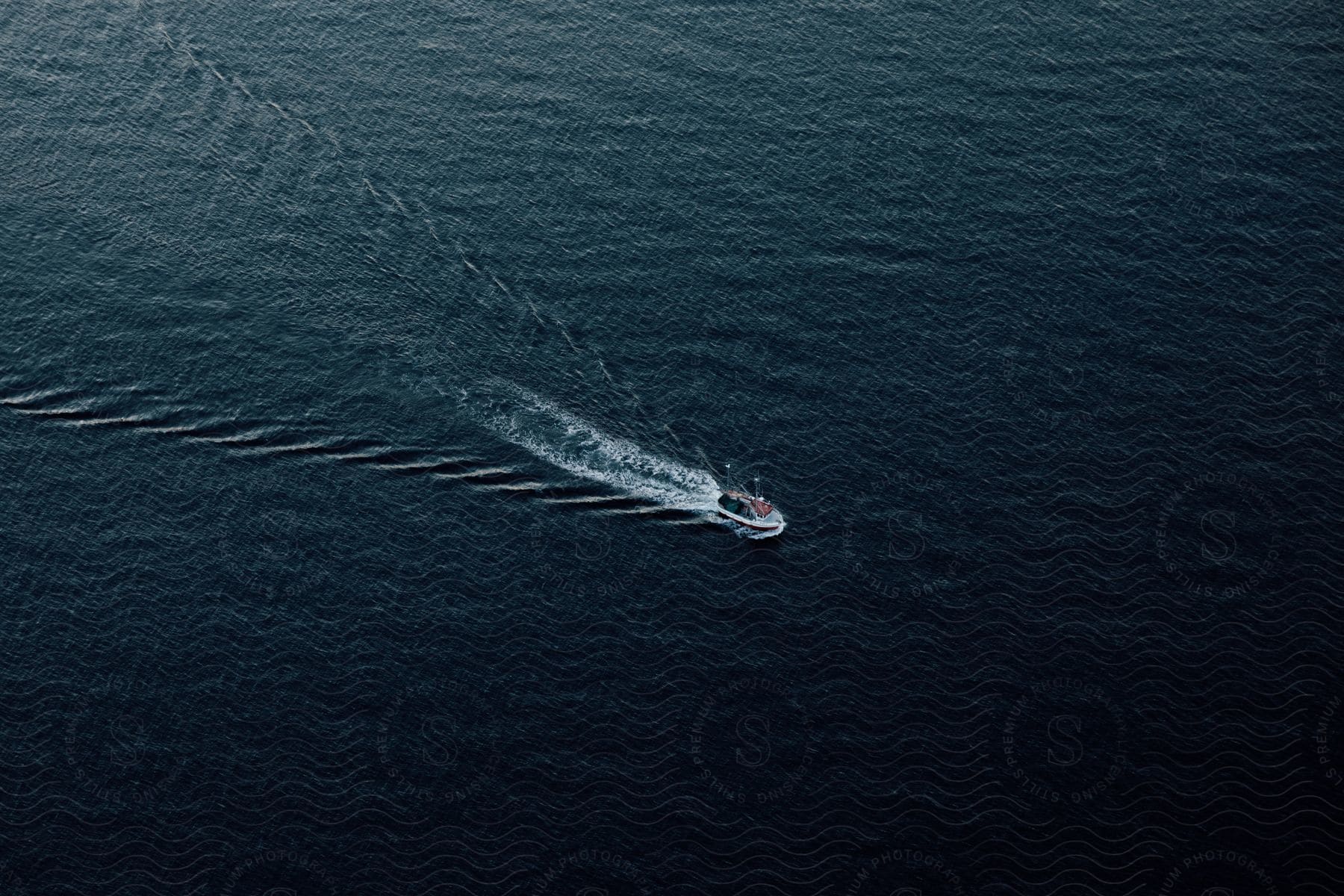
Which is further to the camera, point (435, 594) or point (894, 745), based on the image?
point (435, 594)

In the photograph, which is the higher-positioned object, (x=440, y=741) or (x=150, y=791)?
(x=440, y=741)

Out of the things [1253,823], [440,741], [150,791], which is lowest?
[150,791]

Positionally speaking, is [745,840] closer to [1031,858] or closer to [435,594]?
[1031,858]

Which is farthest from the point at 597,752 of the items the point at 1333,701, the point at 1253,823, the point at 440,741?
the point at 1333,701

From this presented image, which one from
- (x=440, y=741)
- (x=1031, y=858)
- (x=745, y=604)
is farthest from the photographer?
(x=745, y=604)

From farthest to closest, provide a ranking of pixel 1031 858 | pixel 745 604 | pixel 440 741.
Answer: pixel 745 604 < pixel 440 741 < pixel 1031 858

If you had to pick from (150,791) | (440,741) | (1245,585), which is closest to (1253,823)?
(1245,585)
